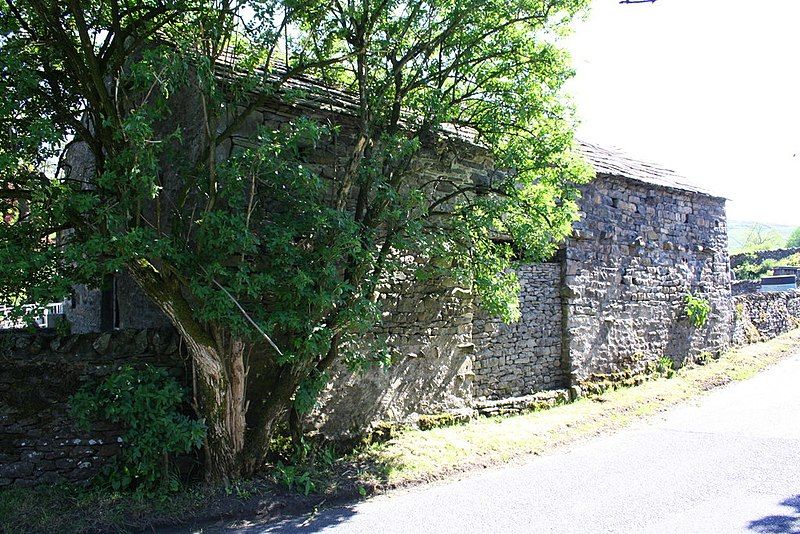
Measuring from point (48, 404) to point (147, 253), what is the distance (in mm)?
2103

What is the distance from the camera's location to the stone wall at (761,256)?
28.7 meters

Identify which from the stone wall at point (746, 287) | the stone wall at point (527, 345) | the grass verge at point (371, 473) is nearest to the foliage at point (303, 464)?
the grass verge at point (371, 473)

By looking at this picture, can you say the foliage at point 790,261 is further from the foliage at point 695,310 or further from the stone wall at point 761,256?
the foliage at point 695,310

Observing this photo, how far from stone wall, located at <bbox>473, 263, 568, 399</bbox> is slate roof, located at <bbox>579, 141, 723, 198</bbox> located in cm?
256

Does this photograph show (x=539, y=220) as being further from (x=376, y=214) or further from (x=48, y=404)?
(x=48, y=404)

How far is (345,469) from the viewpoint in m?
7.14

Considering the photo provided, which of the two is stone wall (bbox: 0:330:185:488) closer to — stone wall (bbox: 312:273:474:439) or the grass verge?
the grass verge

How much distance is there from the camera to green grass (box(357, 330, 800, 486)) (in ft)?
24.1

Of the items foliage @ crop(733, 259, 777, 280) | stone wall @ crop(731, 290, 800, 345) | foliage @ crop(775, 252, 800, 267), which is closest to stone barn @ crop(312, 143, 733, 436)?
stone wall @ crop(731, 290, 800, 345)

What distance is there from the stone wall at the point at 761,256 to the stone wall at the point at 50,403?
29.1 metres

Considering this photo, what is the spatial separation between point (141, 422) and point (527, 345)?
20.8ft

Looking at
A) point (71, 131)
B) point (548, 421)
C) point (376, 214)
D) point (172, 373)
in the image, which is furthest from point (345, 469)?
point (71, 131)

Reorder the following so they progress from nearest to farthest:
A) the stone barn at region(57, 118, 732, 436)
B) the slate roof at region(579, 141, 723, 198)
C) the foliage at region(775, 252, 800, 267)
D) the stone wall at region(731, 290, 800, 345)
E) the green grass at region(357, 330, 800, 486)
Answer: the green grass at region(357, 330, 800, 486) → the stone barn at region(57, 118, 732, 436) → the slate roof at region(579, 141, 723, 198) → the stone wall at region(731, 290, 800, 345) → the foliage at region(775, 252, 800, 267)

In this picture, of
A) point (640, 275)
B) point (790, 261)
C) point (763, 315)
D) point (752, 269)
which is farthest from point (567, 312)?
point (790, 261)
